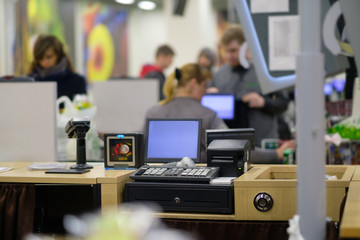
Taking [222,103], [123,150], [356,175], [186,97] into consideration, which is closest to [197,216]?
[123,150]

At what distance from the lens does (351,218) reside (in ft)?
5.90

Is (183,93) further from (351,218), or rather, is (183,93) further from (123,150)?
(351,218)

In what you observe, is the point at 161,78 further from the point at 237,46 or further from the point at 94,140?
the point at 94,140

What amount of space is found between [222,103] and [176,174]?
1943mm

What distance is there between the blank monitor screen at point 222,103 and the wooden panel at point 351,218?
2341 mm

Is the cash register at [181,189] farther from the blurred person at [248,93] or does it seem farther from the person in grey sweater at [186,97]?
the blurred person at [248,93]

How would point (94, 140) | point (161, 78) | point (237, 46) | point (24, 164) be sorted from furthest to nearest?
point (161, 78) → point (237, 46) → point (94, 140) → point (24, 164)

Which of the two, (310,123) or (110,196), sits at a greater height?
(310,123)

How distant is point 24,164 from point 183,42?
7742 mm

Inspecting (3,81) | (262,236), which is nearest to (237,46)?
(3,81)

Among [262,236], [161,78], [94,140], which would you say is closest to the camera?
[262,236]

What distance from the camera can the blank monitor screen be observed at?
4.57m

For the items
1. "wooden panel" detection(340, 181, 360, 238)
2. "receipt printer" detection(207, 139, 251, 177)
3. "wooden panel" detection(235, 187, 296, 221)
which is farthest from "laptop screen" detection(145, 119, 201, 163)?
"wooden panel" detection(340, 181, 360, 238)

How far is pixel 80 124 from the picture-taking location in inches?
120
